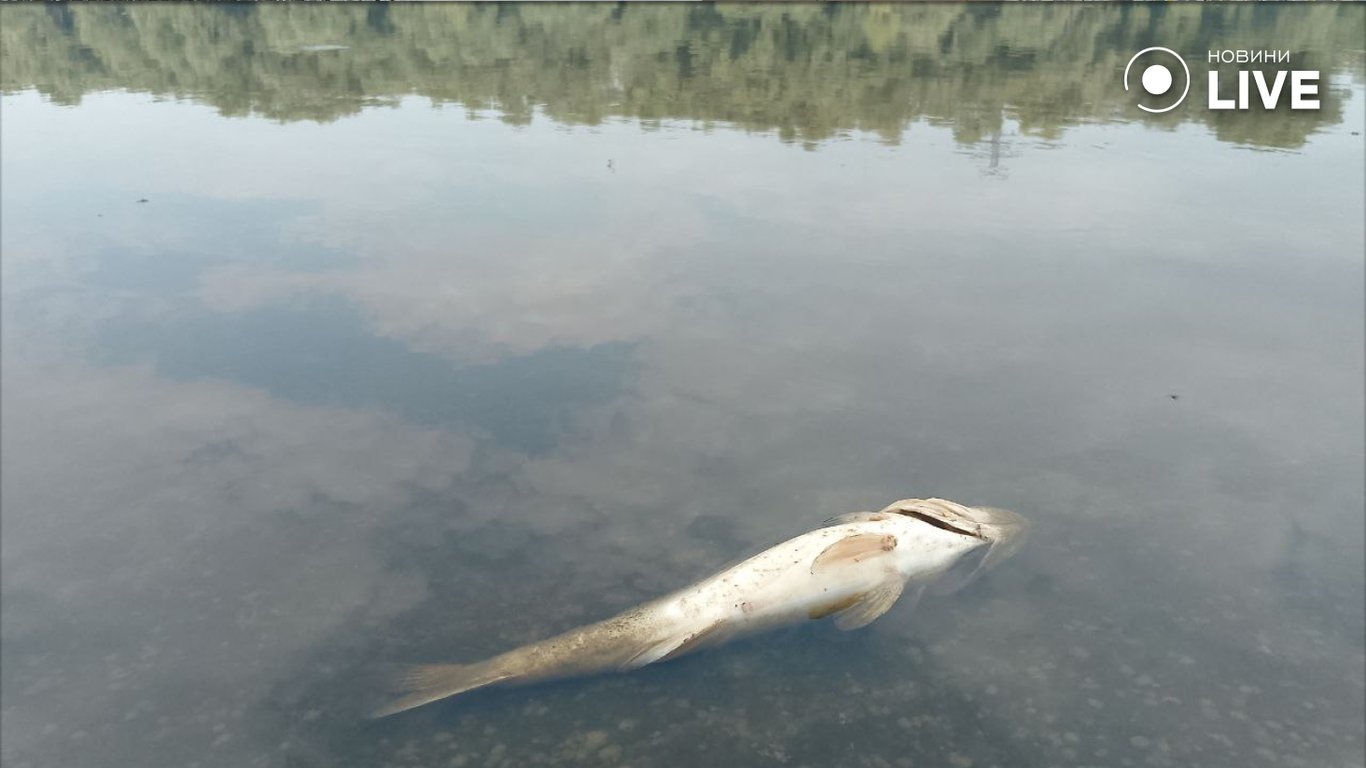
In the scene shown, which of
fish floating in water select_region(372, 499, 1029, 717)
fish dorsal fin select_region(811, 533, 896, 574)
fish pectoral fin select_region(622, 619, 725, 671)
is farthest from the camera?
fish dorsal fin select_region(811, 533, 896, 574)

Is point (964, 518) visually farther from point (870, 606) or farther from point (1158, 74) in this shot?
point (1158, 74)

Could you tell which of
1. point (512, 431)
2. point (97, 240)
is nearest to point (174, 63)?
point (97, 240)

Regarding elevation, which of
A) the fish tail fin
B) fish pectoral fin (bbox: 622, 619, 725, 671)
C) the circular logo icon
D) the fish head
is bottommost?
the fish tail fin

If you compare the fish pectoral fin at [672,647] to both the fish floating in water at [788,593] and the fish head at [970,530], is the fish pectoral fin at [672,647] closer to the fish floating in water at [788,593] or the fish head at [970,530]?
the fish floating in water at [788,593]

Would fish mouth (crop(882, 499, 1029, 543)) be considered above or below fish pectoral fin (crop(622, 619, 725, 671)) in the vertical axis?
above

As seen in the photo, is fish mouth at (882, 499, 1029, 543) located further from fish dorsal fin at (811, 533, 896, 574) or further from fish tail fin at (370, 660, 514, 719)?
fish tail fin at (370, 660, 514, 719)

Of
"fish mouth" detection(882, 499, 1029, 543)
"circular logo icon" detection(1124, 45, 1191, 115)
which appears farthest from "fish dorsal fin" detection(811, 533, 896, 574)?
"circular logo icon" detection(1124, 45, 1191, 115)

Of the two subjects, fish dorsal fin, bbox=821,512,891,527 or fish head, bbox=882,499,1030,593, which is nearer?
fish head, bbox=882,499,1030,593
